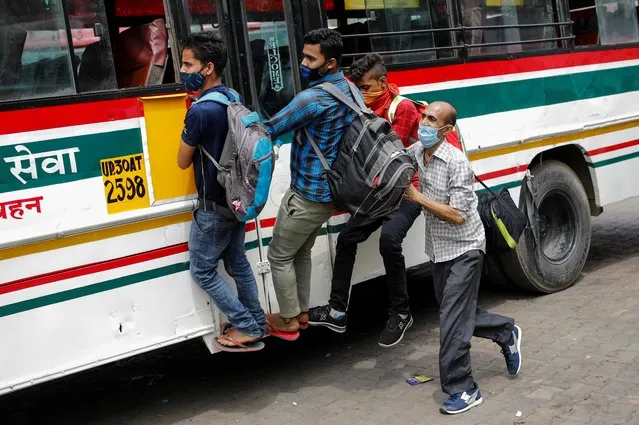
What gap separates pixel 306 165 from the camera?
4824 millimetres

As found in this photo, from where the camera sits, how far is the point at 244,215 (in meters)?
4.43

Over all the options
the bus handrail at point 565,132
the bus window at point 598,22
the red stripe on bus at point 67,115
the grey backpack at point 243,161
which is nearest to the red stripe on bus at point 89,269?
the grey backpack at point 243,161

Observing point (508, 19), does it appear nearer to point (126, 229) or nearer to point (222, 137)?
point (222, 137)

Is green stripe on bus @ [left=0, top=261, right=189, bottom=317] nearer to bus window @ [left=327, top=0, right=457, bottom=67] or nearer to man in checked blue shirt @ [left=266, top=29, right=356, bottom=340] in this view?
man in checked blue shirt @ [left=266, top=29, right=356, bottom=340]

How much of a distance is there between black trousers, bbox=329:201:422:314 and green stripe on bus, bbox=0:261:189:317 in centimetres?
101

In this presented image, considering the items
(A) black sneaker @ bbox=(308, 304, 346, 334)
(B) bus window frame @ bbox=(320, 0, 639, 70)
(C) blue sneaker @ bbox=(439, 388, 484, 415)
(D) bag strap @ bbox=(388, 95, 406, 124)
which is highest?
(B) bus window frame @ bbox=(320, 0, 639, 70)

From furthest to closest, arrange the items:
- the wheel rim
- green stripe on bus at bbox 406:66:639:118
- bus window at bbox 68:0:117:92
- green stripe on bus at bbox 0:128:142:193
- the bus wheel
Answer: the wheel rim
the bus wheel
green stripe on bus at bbox 406:66:639:118
bus window at bbox 68:0:117:92
green stripe on bus at bbox 0:128:142:193

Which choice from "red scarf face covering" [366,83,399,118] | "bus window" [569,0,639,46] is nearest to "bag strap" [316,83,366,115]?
"red scarf face covering" [366,83,399,118]

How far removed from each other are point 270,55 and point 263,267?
47.9 inches

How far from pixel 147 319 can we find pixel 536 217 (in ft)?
10.7

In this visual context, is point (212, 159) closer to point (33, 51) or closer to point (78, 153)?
point (78, 153)

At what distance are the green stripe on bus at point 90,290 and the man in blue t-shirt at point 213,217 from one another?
0.45 ft

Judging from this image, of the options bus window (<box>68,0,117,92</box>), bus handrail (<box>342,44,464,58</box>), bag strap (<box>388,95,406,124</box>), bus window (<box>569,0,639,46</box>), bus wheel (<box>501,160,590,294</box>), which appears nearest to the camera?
bus window (<box>68,0,117,92</box>)

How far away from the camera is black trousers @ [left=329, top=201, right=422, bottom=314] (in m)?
5.21
